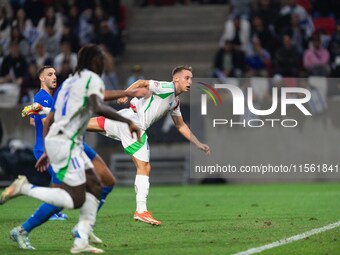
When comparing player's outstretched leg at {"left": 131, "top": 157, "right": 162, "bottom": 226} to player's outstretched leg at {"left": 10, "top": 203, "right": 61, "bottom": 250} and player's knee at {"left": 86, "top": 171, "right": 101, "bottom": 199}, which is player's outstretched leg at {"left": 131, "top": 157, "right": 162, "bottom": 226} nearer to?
player's outstretched leg at {"left": 10, "top": 203, "right": 61, "bottom": 250}

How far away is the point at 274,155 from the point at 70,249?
12.8m

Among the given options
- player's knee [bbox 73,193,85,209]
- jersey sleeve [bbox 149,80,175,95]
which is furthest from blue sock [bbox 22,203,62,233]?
jersey sleeve [bbox 149,80,175,95]

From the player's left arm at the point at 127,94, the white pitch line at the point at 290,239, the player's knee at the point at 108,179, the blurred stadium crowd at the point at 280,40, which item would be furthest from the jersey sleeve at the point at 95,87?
the blurred stadium crowd at the point at 280,40

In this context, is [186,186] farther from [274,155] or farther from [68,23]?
[68,23]

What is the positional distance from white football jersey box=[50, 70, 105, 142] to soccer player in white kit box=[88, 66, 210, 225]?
3.43m

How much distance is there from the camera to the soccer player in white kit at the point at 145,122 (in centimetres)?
1434

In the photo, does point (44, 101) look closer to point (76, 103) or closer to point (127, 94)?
point (127, 94)

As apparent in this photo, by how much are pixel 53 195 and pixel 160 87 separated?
412 cm

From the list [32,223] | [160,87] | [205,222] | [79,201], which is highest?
[160,87]

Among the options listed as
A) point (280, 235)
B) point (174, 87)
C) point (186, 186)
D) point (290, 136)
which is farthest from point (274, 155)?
point (280, 235)

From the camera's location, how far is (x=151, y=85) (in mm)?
14344

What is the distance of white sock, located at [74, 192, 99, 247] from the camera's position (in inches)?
422

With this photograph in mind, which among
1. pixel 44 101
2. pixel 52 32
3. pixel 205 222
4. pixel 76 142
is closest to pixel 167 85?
pixel 44 101

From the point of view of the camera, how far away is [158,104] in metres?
14.6
